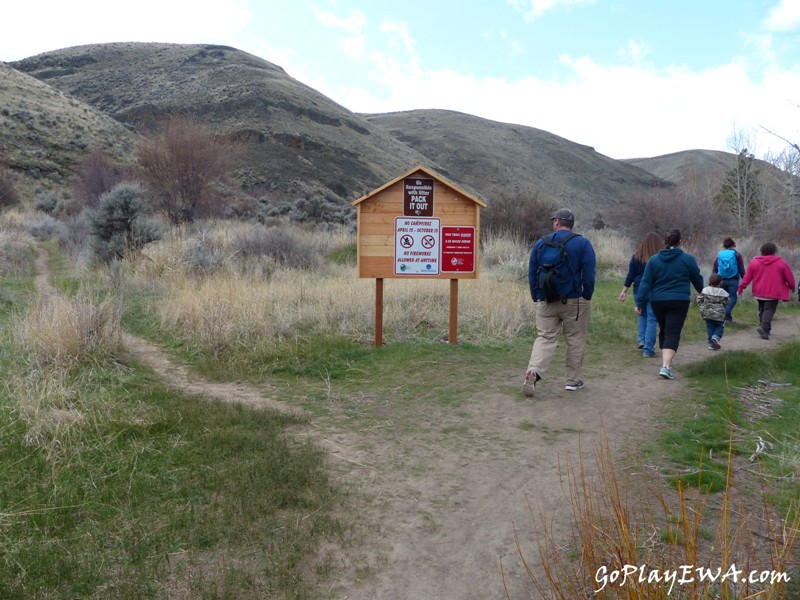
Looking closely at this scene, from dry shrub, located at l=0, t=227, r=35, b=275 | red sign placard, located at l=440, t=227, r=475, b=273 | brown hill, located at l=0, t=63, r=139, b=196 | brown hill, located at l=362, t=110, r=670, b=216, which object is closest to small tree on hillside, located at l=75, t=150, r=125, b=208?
brown hill, located at l=0, t=63, r=139, b=196

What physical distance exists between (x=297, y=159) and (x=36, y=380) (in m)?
45.6

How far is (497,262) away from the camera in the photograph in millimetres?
16859

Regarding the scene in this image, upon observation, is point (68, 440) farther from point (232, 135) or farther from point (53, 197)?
point (232, 135)

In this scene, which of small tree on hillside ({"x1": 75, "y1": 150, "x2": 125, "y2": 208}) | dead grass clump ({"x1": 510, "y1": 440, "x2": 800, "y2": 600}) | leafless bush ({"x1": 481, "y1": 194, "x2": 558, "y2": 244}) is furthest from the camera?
small tree on hillside ({"x1": 75, "y1": 150, "x2": 125, "y2": 208})

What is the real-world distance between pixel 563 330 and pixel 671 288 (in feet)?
5.43

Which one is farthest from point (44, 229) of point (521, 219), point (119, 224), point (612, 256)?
point (612, 256)

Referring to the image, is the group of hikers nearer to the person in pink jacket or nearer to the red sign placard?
the person in pink jacket

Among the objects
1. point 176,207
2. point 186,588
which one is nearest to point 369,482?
point 186,588

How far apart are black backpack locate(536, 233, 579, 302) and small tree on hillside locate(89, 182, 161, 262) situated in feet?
37.4

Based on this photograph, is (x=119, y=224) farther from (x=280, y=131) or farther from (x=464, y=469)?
(x=280, y=131)

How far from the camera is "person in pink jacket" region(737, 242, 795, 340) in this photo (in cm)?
916

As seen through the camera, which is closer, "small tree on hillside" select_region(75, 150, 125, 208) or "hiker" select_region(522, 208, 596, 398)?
"hiker" select_region(522, 208, 596, 398)

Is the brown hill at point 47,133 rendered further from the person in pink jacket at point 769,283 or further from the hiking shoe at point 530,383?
the person in pink jacket at point 769,283

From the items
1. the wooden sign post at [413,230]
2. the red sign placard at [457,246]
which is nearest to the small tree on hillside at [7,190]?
the wooden sign post at [413,230]
